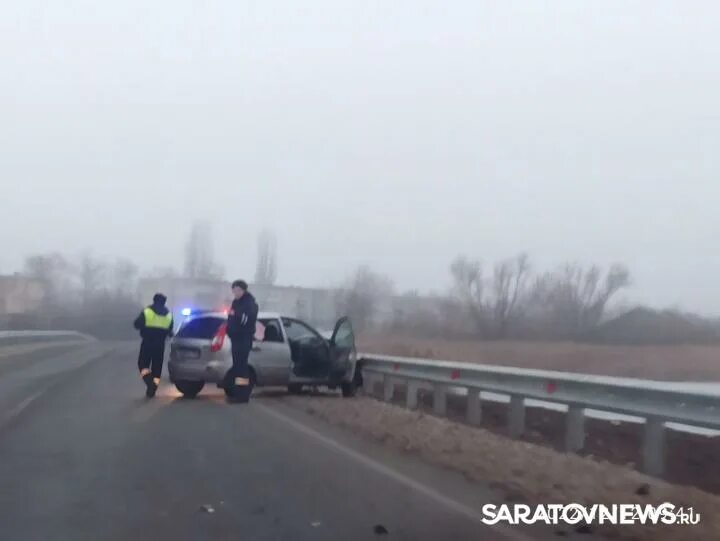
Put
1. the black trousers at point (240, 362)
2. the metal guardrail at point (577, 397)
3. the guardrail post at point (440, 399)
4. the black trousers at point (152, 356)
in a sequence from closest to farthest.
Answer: the metal guardrail at point (577, 397) < the guardrail post at point (440, 399) < the black trousers at point (240, 362) < the black trousers at point (152, 356)

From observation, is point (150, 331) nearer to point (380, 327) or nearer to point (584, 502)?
point (584, 502)

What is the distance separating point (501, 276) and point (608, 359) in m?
26.0

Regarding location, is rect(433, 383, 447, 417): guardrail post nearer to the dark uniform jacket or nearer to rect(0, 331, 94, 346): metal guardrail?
the dark uniform jacket

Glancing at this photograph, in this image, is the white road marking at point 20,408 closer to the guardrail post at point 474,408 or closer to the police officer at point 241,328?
the police officer at point 241,328

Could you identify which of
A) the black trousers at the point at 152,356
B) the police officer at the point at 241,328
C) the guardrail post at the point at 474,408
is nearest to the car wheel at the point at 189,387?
the black trousers at the point at 152,356

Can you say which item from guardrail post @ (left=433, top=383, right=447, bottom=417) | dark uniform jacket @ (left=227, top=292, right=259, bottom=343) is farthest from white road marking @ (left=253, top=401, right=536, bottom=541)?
dark uniform jacket @ (left=227, top=292, right=259, bottom=343)

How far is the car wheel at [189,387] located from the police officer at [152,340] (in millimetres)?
611

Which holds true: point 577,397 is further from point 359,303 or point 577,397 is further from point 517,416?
point 359,303

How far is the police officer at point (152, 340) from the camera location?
20.8 metres

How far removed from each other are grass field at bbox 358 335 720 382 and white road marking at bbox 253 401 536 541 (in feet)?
27.2

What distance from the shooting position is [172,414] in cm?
1781

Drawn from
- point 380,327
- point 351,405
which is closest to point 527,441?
point 351,405

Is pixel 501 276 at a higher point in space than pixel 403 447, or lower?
higher

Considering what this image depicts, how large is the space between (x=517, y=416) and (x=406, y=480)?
4.49m
